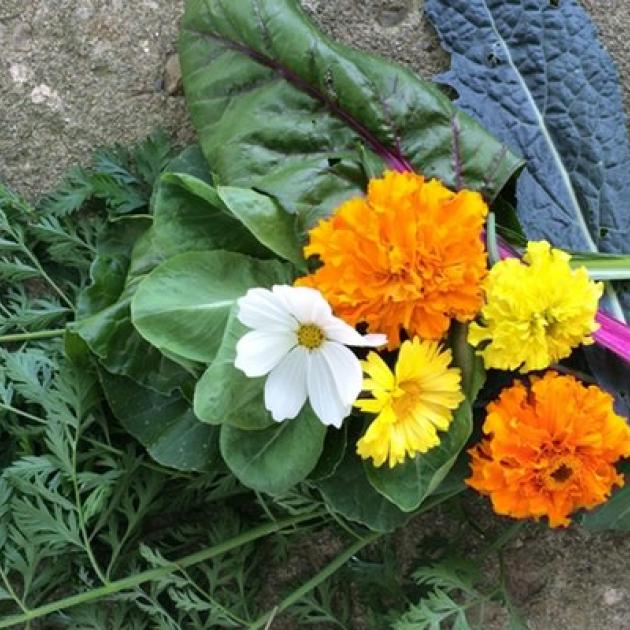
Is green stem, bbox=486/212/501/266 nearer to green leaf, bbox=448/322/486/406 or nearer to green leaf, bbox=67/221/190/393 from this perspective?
green leaf, bbox=448/322/486/406

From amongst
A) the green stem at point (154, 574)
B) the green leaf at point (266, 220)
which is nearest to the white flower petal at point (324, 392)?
the green leaf at point (266, 220)

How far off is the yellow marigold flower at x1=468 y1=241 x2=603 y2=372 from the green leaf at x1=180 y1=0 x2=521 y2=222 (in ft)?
0.51

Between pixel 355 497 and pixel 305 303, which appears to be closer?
pixel 305 303

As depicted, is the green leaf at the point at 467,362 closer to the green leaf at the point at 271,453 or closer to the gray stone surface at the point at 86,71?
the green leaf at the point at 271,453

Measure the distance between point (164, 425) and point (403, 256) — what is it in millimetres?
338

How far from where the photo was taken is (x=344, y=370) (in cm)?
87

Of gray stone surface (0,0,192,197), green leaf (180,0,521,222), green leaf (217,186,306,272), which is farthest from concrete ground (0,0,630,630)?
green leaf (217,186,306,272)

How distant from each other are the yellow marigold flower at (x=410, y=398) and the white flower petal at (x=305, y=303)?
0.06m

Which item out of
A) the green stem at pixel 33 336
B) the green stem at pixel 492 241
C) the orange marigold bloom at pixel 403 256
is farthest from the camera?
the green stem at pixel 33 336

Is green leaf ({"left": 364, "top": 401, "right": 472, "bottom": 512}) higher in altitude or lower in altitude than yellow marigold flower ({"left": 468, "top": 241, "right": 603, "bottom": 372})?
lower

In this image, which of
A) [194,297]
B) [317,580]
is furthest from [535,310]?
[317,580]

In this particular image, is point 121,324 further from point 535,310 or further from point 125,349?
point 535,310

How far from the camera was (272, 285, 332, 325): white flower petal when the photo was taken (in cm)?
84

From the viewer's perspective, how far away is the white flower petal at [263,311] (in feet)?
2.78
